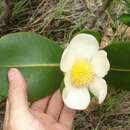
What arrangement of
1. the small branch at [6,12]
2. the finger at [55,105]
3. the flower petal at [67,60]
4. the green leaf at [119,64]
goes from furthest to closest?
the small branch at [6,12] → the finger at [55,105] → the green leaf at [119,64] → the flower petal at [67,60]

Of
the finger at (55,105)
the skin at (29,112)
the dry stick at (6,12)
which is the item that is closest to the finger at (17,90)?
the skin at (29,112)

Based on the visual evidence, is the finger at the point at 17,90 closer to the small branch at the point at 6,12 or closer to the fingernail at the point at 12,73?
the fingernail at the point at 12,73

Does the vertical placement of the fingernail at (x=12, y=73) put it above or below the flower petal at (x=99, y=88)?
above

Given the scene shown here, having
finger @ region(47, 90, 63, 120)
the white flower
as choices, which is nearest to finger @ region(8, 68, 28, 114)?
the white flower

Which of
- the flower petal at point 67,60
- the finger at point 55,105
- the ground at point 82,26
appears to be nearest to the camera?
the flower petal at point 67,60

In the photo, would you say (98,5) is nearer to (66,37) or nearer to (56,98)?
(66,37)

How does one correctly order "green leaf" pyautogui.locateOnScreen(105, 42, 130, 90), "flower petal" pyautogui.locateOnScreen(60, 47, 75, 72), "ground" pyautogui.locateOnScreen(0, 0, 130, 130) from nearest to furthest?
"flower petal" pyautogui.locateOnScreen(60, 47, 75, 72)
"green leaf" pyautogui.locateOnScreen(105, 42, 130, 90)
"ground" pyautogui.locateOnScreen(0, 0, 130, 130)

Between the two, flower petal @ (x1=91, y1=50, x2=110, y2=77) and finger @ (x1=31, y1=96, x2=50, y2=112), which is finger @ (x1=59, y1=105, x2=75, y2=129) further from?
flower petal @ (x1=91, y1=50, x2=110, y2=77)
